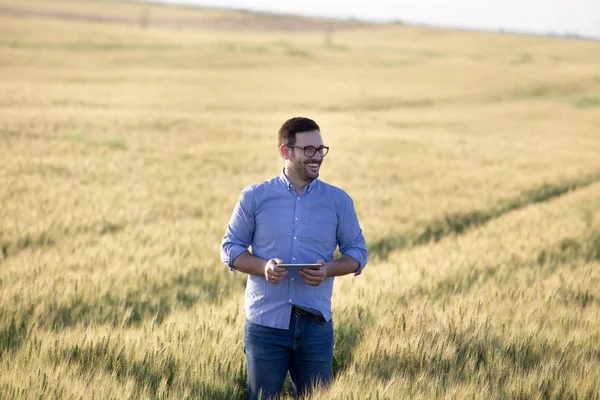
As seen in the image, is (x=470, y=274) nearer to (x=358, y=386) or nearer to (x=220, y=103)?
(x=358, y=386)

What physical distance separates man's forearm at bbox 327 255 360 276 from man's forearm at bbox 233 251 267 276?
1.05ft

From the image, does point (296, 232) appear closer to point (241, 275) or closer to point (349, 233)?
point (349, 233)

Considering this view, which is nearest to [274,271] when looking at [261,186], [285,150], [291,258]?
[291,258]

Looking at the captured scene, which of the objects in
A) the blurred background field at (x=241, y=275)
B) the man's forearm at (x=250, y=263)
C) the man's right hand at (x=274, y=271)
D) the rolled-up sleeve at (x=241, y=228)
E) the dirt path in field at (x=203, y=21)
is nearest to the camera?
Result: the man's right hand at (x=274, y=271)

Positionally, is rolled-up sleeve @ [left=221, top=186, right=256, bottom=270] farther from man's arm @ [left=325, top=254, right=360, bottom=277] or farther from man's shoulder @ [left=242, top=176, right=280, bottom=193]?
man's arm @ [left=325, top=254, right=360, bottom=277]

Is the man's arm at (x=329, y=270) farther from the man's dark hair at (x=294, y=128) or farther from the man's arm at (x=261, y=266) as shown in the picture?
the man's dark hair at (x=294, y=128)

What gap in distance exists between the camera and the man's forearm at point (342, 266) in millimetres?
3098

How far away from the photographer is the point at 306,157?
10.2 feet

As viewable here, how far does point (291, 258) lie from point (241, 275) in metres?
3.64

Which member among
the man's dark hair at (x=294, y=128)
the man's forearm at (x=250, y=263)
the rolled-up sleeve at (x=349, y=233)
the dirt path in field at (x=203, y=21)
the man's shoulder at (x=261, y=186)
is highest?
the dirt path in field at (x=203, y=21)

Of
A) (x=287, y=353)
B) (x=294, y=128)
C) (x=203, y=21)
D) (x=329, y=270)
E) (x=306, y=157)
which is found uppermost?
(x=203, y=21)

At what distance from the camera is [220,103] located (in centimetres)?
3216

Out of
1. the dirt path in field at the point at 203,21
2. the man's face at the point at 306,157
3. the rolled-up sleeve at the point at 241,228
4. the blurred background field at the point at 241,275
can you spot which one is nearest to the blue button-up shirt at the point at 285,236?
the rolled-up sleeve at the point at 241,228

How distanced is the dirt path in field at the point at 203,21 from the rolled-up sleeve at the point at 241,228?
7832cm
